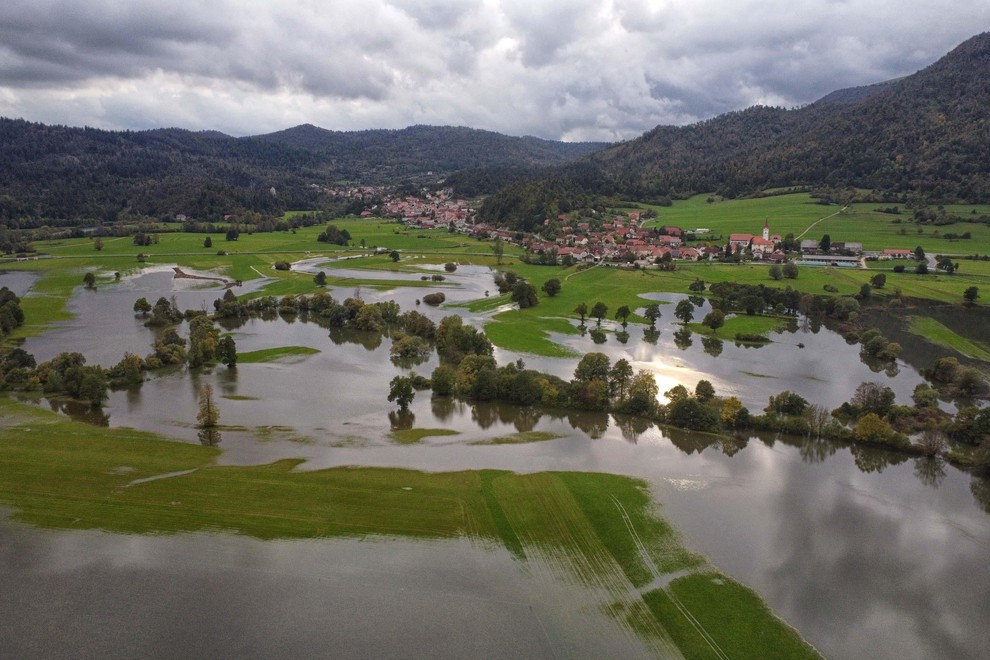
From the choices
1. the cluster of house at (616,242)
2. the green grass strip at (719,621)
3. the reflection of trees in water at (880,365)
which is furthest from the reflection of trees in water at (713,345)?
the cluster of house at (616,242)

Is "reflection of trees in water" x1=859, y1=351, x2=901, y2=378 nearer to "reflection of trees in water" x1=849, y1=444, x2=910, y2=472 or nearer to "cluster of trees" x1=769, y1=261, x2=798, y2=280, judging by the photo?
"reflection of trees in water" x1=849, y1=444, x2=910, y2=472

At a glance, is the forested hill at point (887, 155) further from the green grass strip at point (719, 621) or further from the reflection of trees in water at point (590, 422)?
the green grass strip at point (719, 621)

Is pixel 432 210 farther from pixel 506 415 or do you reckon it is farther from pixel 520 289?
pixel 506 415

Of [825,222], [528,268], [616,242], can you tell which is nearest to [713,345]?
[528,268]

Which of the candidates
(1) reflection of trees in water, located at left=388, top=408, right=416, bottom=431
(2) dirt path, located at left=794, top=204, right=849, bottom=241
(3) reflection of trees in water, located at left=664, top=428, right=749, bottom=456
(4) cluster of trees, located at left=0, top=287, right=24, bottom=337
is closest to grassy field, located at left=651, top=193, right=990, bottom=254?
(2) dirt path, located at left=794, top=204, right=849, bottom=241

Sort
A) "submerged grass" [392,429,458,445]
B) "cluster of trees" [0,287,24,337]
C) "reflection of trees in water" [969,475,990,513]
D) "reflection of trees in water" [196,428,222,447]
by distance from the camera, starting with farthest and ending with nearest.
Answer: "cluster of trees" [0,287,24,337]
"submerged grass" [392,429,458,445]
"reflection of trees in water" [196,428,222,447]
"reflection of trees in water" [969,475,990,513]

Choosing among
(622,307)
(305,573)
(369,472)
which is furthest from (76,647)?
(622,307)

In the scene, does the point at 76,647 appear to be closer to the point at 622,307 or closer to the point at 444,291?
the point at 622,307
